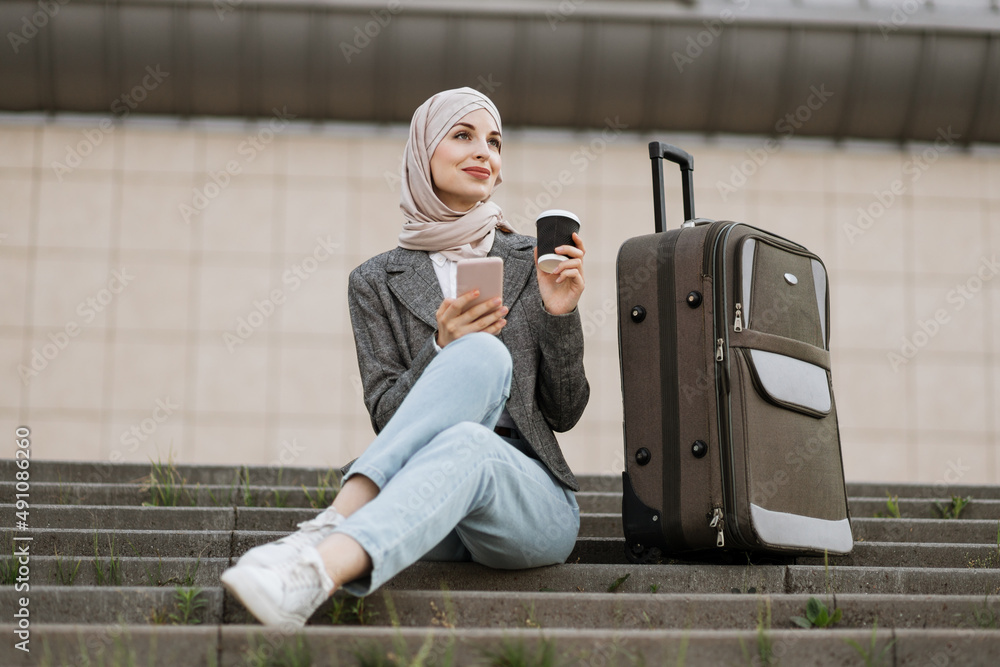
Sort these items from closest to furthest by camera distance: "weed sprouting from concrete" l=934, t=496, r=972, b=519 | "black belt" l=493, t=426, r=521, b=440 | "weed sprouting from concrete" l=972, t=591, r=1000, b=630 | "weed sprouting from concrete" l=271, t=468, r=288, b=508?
"weed sprouting from concrete" l=972, t=591, r=1000, b=630 → "black belt" l=493, t=426, r=521, b=440 → "weed sprouting from concrete" l=271, t=468, r=288, b=508 → "weed sprouting from concrete" l=934, t=496, r=972, b=519

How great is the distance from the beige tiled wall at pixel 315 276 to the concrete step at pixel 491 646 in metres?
4.39

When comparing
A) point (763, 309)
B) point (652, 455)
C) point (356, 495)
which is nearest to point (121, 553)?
point (356, 495)

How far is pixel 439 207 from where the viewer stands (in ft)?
9.02

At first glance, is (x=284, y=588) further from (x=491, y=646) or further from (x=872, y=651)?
(x=872, y=651)

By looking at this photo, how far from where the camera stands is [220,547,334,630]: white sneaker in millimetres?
1795

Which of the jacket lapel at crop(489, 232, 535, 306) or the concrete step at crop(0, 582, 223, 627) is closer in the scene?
the concrete step at crop(0, 582, 223, 627)

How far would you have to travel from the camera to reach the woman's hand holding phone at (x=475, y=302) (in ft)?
7.49

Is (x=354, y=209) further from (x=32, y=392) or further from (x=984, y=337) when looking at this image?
(x=984, y=337)

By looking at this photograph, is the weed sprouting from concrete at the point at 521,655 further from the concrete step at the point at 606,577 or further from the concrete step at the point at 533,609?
the concrete step at the point at 606,577

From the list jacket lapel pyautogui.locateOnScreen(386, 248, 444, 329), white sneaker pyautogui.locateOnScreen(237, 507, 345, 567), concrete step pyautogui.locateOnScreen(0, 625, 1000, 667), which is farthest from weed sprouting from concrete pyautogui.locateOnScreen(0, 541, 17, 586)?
jacket lapel pyautogui.locateOnScreen(386, 248, 444, 329)

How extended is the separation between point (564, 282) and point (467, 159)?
20.3 inches

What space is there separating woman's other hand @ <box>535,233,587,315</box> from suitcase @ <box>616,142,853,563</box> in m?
0.28

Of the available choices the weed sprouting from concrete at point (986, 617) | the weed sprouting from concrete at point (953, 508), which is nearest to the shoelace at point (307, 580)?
the weed sprouting from concrete at point (986, 617)

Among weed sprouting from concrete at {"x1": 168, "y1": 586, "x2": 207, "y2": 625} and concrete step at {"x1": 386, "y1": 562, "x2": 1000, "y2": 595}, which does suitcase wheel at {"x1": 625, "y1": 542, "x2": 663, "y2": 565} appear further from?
weed sprouting from concrete at {"x1": 168, "y1": 586, "x2": 207, "y2": 625}
